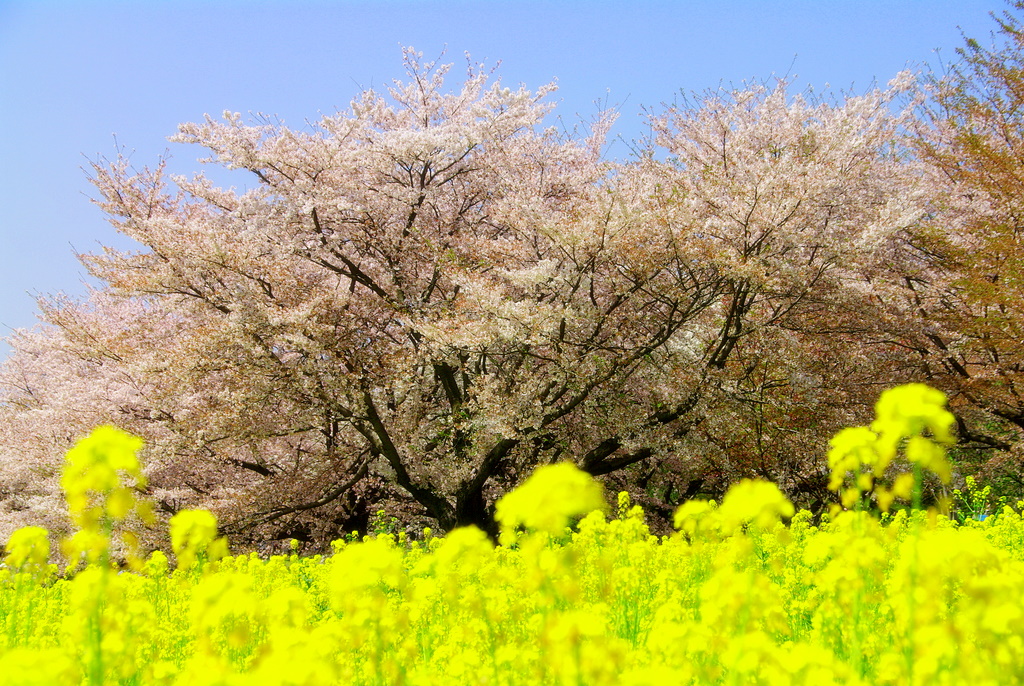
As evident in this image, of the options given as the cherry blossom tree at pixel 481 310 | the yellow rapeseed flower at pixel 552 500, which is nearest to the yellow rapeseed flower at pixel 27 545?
the yellow rapeseed flower at pixel 552 500

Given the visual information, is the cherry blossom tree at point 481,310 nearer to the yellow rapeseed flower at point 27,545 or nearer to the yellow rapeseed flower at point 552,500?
the yellow rapeseed flower at point 27,545

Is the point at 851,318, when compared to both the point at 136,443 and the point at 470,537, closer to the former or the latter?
the point at 470,537

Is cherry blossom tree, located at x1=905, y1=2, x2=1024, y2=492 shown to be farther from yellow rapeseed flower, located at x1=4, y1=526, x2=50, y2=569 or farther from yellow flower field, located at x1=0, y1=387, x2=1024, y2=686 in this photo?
yellow rapeseed flower, located at x1=4, y1=526, x2=50, y2=569

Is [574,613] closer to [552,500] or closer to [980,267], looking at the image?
[552,500]

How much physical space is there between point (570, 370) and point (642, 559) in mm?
5358

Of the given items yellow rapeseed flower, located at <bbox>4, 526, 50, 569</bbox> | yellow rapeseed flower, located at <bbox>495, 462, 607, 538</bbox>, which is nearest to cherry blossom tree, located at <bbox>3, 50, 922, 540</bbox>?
yellow rapeseed flower, located at <bbox>4, 526, 50, 569</bbox>

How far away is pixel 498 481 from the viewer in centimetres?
1106

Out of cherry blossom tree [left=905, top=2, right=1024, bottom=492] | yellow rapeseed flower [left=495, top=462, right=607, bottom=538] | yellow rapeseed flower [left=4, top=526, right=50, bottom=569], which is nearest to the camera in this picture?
yellow rapeseed flower [left=495, top=462, right=607, bottom=538]

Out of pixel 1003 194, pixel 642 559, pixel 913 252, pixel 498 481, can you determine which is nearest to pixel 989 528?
pixel 642 559

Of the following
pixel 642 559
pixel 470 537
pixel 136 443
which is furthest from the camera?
pixel 642 559

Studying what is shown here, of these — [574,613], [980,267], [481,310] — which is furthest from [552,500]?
[980,267]

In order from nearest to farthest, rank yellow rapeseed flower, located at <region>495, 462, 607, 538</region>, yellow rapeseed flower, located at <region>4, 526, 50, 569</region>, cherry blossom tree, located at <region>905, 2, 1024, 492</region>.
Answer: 1. yellow rapeseed flower, located at <region>495, 462, 607, 538</region>
2. yellow rapeseed flower, located at <region>4, 526, 50, 569</region>
3. cherry blossom tree, located at <region>905, 2, 1024, 492</region>

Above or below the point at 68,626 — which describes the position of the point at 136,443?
above

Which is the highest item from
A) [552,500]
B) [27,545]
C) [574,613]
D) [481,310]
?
[481,310]
